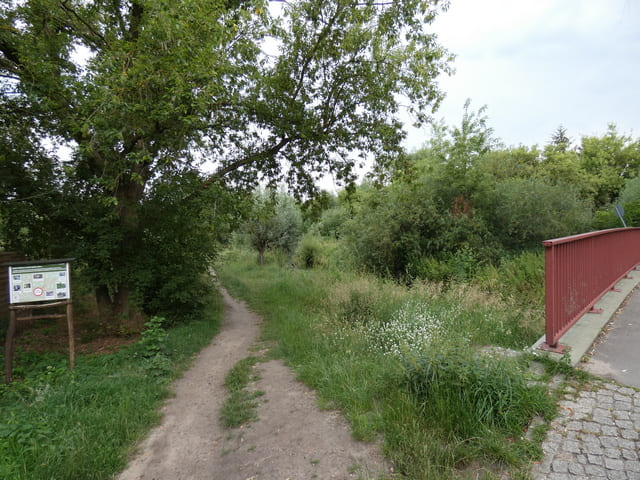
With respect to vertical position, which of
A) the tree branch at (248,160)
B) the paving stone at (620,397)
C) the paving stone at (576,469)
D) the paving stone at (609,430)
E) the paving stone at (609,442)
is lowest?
the paving stone at (576,469)

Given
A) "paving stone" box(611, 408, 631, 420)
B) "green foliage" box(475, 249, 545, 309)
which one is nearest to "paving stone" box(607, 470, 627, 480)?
"paving stone" box(611, 408, 631, 420)

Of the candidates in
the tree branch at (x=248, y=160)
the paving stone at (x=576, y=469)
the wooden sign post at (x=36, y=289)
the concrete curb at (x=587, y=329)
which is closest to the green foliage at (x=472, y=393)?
the paving stone at (x=576, y=469)

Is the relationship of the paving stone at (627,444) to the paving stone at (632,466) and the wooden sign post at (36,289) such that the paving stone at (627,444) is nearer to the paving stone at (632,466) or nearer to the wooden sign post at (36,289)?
the paving stone at (632,466)

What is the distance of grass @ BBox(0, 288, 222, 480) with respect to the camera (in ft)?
9.83

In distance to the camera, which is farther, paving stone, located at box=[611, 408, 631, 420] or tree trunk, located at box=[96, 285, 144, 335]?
tree trunk, located at box=[96, 285, 144, 335]

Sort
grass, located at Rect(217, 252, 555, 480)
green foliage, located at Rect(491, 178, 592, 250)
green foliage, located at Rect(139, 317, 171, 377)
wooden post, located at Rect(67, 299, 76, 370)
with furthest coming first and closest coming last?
green foliage, located at Rect(491, 178, 592, 250)
green foliage, located at Rect(139, 317, 171, 377)
wooden post, located at Rect(67, 299, 76, 370)
grass, located at Rect(217, 252, 555, 480)

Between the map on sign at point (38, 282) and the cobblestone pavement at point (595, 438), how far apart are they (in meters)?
6.44

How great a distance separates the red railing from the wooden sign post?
6651mm

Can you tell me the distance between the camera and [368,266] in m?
12.6

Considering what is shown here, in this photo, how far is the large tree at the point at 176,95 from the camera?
5.46 meters

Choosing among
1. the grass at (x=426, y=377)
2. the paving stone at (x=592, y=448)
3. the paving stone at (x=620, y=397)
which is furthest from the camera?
the paving stone at (x=620, y=397)

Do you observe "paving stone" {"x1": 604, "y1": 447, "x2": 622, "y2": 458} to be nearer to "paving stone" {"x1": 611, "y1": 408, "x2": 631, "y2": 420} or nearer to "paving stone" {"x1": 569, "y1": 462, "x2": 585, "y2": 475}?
"paving stone" {"x1": 569, "y1": 462, "x2": 585, "y2": 475}

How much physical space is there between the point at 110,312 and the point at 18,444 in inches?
208

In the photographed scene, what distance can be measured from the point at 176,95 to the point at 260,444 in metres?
5.24
